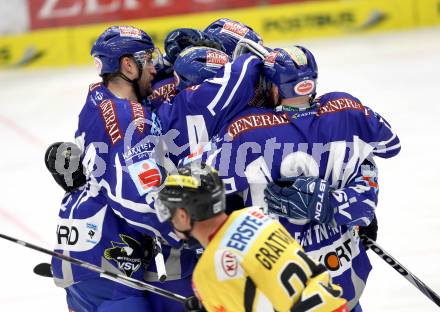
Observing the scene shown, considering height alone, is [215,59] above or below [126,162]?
above

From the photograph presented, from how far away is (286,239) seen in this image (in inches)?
105

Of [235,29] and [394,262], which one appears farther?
[235,29]

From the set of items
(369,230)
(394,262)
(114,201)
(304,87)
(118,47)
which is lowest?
(394,262)

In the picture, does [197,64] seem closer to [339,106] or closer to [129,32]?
[129,32]

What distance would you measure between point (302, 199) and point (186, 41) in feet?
3.33

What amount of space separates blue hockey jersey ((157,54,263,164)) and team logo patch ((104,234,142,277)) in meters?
0.37

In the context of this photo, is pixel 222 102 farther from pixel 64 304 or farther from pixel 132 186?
pixel 64 304

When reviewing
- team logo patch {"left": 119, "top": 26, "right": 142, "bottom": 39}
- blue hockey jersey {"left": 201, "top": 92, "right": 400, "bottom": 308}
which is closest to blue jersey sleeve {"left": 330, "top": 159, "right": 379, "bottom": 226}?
blue hockey jersey {"left": 201, "top": 92, "right": 400, "bottom": 308}

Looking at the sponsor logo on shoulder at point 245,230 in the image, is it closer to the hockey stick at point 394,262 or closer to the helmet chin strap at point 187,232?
the helmet chin strap at point 187,232

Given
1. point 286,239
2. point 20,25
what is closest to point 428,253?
point 286,239

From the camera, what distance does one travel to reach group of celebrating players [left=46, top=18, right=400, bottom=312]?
3.26 metres

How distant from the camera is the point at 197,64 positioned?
3537 mm

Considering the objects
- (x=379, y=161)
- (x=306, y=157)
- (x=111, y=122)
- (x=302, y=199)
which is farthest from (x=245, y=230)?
(x=379, y=161)

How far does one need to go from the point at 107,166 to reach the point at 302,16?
25.3 ft
